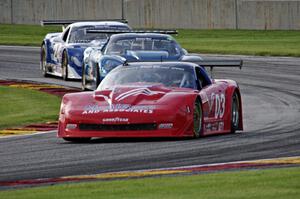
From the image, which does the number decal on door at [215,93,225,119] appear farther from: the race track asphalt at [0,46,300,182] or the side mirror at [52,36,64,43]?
the side mirror at [52,36,64,43]

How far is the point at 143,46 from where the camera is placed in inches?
965

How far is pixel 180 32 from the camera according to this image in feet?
169

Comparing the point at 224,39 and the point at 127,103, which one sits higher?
the point at 127,103

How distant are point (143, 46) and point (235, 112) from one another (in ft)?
23.7

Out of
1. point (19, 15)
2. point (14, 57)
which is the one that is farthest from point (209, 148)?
point (19, 15)

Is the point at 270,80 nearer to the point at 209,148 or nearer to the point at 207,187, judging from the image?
the point at 209,148

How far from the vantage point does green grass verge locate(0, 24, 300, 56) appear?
39.6 metres

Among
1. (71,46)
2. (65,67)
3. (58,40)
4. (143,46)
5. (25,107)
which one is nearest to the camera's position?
(25,107)

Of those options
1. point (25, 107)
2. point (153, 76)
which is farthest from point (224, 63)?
point (25, 107)

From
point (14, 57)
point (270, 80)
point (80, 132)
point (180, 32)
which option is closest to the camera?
point (80, 132)

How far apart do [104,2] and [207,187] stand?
4406 cm

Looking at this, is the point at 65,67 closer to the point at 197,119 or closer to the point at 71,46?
the point at 71,46

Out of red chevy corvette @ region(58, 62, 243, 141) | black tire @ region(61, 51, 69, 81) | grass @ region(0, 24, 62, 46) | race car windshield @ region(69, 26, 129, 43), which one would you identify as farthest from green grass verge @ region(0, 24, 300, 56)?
red chevy corvette @ region(58, 62, 243, 141)

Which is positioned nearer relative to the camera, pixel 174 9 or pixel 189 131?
pixel 189 131
